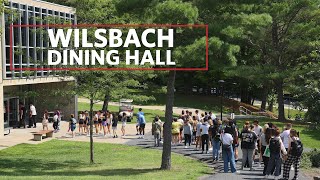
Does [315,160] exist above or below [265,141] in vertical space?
below

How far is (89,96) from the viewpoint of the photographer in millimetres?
18000

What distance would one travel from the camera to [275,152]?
541 inches

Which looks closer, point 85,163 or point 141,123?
point 85,163

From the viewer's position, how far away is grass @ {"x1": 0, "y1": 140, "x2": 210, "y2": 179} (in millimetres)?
15102

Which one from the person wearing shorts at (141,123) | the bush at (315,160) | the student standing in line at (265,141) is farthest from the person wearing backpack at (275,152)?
the person wearing shorts at (141,123)

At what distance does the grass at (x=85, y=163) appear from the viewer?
15102 millimetres

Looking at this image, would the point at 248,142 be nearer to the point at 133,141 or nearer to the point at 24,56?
the point at 133,141

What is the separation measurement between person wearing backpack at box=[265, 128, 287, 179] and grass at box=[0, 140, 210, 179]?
2293 mm

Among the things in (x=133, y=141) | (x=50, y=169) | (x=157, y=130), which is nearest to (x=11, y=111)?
(x=133, y=141)

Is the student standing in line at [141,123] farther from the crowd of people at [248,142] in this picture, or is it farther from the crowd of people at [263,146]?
the crowd of people at [263,146]

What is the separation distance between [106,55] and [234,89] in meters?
41.6

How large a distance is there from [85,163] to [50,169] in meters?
1.80

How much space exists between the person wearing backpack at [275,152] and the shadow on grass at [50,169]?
393 centimetres

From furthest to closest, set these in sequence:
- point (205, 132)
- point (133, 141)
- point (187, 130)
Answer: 1. point (133, 141)
2. point (187, 130)
3. point (205, 132)
